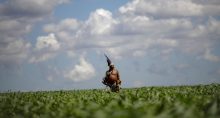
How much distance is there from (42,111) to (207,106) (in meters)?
2.94

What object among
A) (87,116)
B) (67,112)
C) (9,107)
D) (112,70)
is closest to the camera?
(87,116)

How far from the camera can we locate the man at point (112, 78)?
20.6 m

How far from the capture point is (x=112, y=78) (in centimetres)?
2058

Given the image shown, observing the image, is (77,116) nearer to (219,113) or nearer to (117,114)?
(117,114)

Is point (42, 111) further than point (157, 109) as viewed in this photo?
Yes

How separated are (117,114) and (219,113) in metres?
1.71

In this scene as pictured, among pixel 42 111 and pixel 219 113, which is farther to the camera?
pixel 42 111

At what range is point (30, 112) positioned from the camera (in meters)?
8.83

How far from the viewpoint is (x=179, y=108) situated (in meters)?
6.68

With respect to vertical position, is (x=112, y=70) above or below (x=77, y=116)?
above

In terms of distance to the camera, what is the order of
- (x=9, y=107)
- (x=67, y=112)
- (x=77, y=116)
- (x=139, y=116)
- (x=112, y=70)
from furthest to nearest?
1. (x=112, y=70)
2. (x=9, y=107)
3. (x=67, y=112)
4. (x=77, y=116)
5. (x=139, y=116)

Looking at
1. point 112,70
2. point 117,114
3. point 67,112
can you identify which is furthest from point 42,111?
point 112,70

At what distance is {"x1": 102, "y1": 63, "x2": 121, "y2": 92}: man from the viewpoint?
20.6 metres

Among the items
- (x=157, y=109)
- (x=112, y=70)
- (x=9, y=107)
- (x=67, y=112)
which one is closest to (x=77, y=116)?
(x=67, y=112)
